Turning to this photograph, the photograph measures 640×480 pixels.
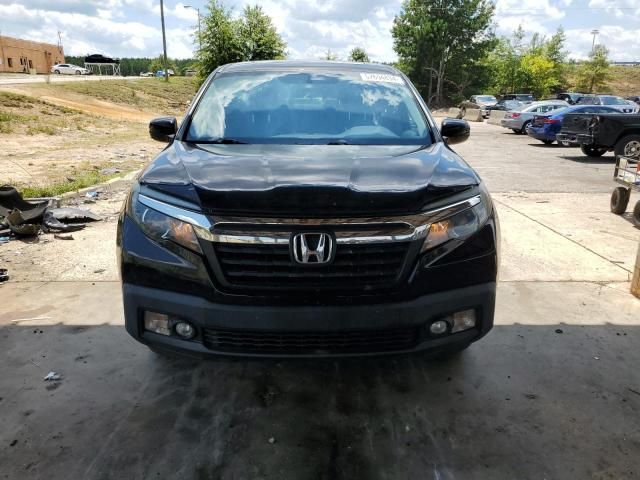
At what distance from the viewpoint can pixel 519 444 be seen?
2408 millimetres

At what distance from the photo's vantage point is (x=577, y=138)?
1348 cm

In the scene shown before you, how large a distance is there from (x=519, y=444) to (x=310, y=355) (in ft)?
3.60

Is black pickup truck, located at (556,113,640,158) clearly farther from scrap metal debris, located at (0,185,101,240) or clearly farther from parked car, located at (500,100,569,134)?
scrap metal debris, located at (0,185,101,240)

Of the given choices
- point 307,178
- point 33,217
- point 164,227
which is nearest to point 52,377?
point 164,227

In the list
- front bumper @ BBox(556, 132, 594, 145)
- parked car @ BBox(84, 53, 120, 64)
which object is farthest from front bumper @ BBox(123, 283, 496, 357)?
parked car @ BBox(84, 53, 120, 64)

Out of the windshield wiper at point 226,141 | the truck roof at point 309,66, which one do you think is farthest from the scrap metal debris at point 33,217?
the windshield wiper at point 226,141

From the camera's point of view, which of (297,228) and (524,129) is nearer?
(297,228)

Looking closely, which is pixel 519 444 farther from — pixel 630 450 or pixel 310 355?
pixel 310 355

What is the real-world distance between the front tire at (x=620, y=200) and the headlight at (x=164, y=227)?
6547 millimetres

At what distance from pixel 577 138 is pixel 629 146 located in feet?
6.35

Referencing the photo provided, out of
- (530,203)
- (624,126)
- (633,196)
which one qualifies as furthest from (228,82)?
(624,126)

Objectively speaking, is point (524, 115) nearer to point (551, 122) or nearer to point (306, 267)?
point (551, 122)

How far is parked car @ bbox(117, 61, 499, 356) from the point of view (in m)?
2.17

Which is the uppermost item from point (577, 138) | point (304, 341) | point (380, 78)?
point (380, 78)
